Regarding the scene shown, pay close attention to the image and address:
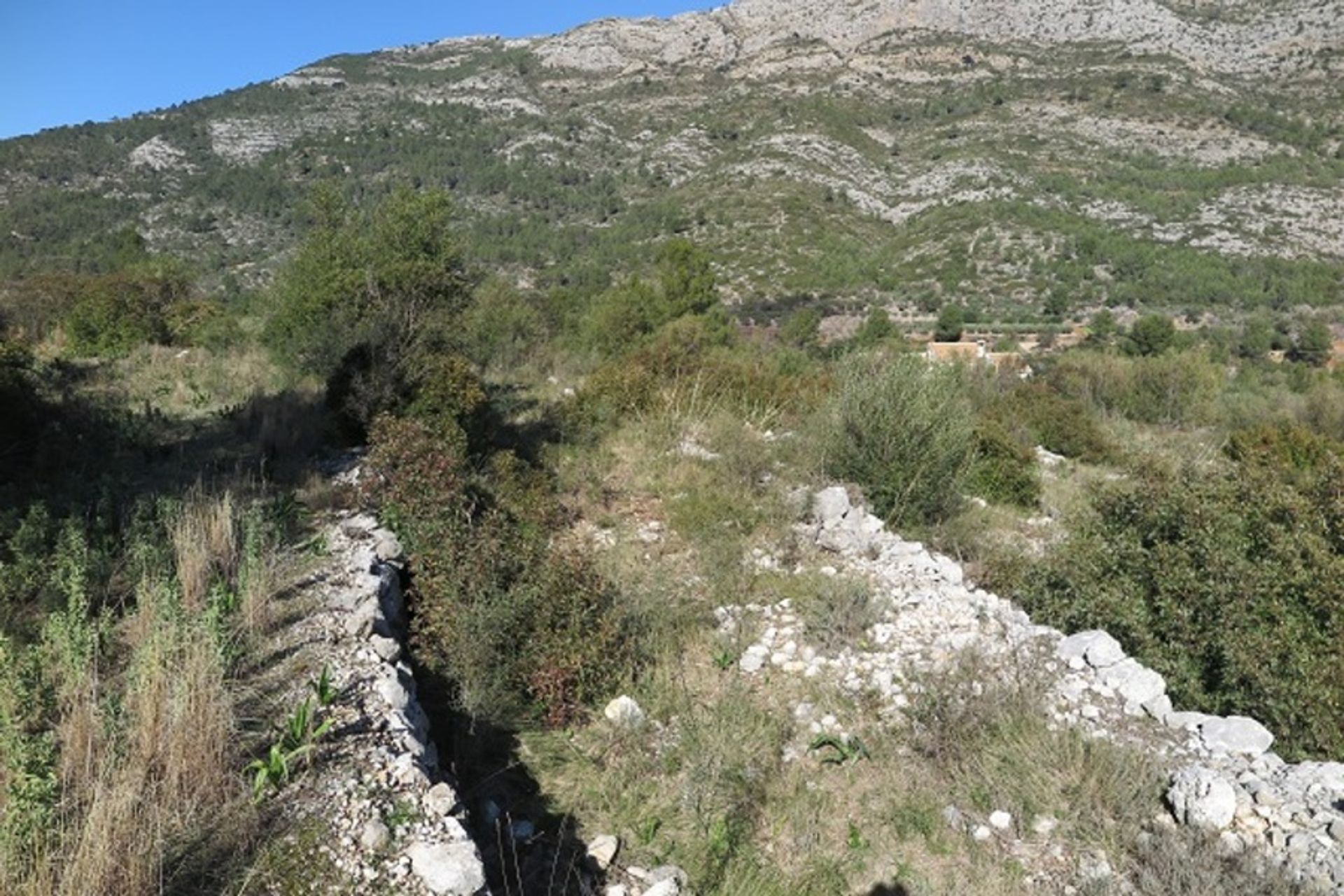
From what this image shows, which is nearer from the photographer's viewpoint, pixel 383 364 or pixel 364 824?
pixel 364 824

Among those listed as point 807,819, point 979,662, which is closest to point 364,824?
point 807,819

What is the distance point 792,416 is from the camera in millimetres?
10914

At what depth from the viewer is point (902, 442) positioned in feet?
26.0

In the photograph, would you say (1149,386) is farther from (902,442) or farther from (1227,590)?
(1227,590)

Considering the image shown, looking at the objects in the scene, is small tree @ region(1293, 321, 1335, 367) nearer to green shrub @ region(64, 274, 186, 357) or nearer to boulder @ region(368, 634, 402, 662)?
Answer: boulder @ region(368, 634, 402, 662)

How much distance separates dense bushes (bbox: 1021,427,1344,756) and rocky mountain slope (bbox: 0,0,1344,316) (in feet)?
116

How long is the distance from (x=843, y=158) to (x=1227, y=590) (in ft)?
194

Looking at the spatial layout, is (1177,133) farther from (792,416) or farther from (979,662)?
(979,662)

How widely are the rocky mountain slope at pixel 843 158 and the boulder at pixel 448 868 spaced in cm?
3821

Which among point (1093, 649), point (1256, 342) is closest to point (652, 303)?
point (1093, 649)

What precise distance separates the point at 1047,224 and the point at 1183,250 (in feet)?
25.0

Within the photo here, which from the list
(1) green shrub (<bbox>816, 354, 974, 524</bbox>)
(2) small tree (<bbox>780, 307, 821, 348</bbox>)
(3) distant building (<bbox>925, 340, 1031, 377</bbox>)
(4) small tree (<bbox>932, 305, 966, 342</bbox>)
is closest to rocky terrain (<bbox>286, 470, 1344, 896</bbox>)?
(1) green shrub (<bbox>816, 354, 974, 524</bbox>)

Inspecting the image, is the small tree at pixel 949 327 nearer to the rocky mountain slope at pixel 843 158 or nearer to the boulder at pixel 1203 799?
the rocky mountain slope at pixel 843 158

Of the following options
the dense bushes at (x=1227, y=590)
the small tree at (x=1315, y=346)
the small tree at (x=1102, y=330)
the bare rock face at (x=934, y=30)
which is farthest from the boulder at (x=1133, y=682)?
the bare rock face at (x=934, y=30)
